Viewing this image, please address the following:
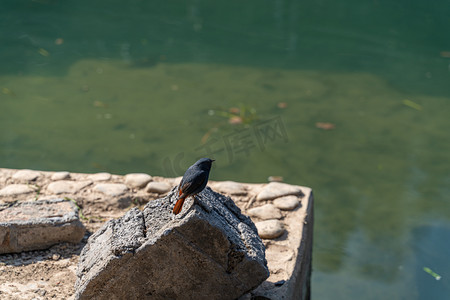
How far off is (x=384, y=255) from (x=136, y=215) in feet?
6.85

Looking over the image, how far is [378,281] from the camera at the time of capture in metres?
3.47

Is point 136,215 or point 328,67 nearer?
point 136,215

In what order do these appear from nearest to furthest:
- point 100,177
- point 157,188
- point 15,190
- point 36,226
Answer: point 36,226, point 15,190, point 157,188, point 100,177

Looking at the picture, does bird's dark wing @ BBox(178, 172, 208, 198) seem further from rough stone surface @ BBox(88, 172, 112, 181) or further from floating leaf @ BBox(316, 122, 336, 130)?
floating leaf @ BBox(316, 122, 336, 130)

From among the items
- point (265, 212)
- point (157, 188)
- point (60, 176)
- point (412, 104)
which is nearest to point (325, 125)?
point (412, 104)

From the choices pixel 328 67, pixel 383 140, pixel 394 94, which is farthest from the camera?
pixel 328 67

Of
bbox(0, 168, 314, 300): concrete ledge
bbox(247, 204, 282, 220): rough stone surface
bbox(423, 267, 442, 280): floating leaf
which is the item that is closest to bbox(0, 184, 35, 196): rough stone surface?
bbox(0, 168, 314, 300): concrete ledge

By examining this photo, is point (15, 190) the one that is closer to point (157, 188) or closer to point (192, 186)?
point (157, 188)

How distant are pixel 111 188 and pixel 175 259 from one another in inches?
54.5

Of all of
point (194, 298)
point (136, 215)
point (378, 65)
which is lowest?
point (378, 65)

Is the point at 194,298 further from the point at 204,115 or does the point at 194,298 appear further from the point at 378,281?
the point at 204,115

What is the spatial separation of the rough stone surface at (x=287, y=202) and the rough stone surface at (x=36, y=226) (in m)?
1.24

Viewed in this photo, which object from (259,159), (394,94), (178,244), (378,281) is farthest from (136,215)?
(394,94)

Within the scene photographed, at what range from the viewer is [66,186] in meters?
3.42
